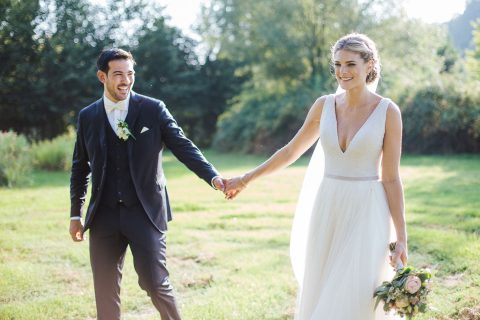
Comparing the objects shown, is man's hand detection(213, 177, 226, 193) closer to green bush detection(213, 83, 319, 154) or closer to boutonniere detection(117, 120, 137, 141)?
boutonniere detection(117, 120, 137, 141)

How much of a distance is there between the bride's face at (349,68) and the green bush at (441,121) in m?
19.7

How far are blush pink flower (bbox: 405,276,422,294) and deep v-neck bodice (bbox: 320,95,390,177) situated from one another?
78cm

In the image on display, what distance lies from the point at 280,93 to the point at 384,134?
26.4 m

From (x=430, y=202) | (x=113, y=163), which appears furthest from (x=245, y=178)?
(x=430, y=202)

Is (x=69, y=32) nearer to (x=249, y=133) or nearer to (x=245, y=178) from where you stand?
(x=249, y=133)

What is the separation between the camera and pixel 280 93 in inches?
1169

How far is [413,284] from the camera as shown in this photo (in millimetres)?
3125

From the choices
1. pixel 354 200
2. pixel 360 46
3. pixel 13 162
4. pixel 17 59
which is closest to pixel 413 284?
pixel 354 200

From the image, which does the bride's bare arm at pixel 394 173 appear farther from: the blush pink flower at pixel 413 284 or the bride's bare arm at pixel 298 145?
the bride's bare arm at pixel 298 145

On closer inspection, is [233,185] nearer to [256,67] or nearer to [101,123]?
[101,123]

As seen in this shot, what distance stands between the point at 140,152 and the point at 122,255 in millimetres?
781

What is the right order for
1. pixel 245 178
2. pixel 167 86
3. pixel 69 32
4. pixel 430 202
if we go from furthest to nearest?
pixel 167 86 → pixel 69 32 → pixel 430 202 → pixel 245 178

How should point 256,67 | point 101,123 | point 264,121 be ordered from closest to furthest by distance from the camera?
point 101,123 → point 264,121 → point 256,67

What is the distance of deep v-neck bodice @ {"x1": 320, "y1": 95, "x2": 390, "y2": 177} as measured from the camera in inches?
140
